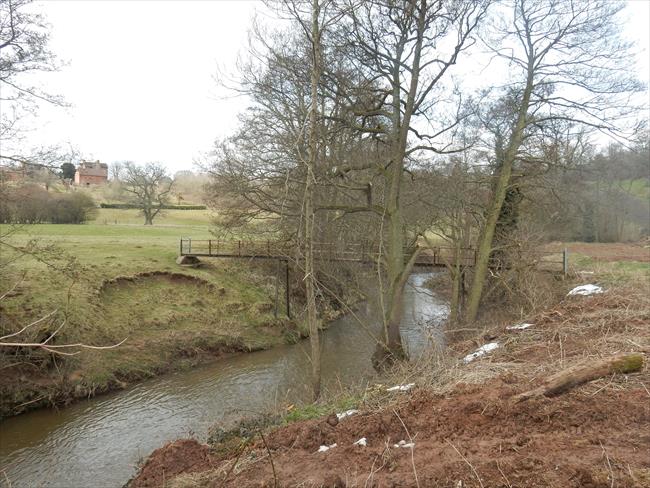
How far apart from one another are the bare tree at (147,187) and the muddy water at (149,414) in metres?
38.7

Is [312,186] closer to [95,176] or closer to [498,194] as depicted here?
[498,194]

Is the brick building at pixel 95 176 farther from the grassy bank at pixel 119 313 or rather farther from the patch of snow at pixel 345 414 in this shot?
the patch of snow at pixel 345 414

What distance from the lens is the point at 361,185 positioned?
38.9ft

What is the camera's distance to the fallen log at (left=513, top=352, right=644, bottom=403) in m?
4.82

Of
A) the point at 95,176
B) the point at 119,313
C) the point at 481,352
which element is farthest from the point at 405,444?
the point at 95,176

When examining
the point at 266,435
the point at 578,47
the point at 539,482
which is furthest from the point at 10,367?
the point at 578,47

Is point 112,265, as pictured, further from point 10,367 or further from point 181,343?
point 10,367

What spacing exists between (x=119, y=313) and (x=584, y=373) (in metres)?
16.6

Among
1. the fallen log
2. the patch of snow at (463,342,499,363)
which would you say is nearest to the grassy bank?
the patch of snow at (463,342,499,363)

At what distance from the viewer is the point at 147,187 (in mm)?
51156

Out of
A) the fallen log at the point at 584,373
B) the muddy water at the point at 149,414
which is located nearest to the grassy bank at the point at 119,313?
the muddy water at the point at 149,414

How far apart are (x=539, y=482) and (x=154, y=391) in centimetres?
1285

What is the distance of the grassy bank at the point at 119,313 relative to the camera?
12.8 m

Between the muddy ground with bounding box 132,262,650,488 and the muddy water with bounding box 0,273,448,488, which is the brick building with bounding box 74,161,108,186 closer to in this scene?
the muddy water with bounding box 0,273,448,488
